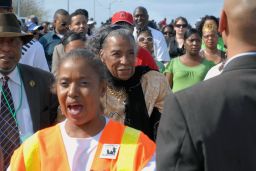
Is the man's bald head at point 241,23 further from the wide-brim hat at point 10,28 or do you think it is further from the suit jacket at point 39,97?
the wide-brim hat at point 10,28

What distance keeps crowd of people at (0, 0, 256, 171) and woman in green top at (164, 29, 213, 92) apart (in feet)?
5.78

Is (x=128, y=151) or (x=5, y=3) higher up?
(x=5, y=3)

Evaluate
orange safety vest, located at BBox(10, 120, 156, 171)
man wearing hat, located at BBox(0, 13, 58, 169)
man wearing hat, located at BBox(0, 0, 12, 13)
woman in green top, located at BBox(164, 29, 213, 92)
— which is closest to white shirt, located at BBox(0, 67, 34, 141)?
man wearing hat, located at BBox(0, 13, 58, 169)

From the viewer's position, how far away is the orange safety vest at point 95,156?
277cm

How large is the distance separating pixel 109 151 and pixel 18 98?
1.29 meters

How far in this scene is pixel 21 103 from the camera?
3.86m

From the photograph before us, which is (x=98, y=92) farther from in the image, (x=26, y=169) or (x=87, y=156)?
(x=26, y=169)

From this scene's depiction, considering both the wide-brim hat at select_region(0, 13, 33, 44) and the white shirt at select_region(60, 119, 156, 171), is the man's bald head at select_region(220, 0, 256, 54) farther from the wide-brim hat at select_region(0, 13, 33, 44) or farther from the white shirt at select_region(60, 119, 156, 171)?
the wide-brim hat at select_region(0, 13, 33, 44)

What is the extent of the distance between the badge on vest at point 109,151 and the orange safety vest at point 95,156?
0.6 inches

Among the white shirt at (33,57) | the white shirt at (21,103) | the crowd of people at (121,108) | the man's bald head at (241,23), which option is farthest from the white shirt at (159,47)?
the man's bald head at (241,23)

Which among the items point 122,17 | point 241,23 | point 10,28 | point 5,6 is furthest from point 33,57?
point 241,23

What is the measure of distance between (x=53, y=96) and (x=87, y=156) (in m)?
1.27

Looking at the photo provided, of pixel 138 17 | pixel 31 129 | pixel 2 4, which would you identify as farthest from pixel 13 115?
pixel 138 17

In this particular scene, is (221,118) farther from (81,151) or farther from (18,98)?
(18,98)
